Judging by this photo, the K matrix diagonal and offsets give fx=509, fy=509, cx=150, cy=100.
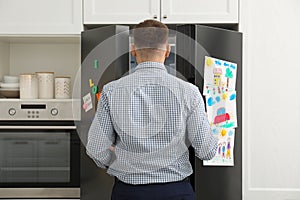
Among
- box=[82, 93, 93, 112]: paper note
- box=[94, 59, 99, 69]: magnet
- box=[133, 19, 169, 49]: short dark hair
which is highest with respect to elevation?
box=[133, 19, 169, 49]: short dark hair

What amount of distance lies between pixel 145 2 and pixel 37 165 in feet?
3.76

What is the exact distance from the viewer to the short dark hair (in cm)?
180

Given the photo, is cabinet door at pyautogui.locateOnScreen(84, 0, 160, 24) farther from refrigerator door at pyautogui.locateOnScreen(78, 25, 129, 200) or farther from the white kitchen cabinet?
the white kitchen cabinet

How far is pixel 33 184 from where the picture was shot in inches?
118

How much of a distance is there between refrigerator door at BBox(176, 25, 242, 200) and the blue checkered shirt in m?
0.81

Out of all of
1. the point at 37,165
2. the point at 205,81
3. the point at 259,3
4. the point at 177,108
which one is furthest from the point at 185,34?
the point at 37,165

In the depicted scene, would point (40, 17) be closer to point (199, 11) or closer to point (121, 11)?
point (121, 11)

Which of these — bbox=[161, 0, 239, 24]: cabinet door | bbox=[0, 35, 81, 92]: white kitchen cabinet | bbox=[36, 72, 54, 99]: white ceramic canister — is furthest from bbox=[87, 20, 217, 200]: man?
bbox=[0, 35, 81, 92]: white kitchen cabinet

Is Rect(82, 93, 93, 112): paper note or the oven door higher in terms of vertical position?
Rect(82, 93, 93, 112): paper note

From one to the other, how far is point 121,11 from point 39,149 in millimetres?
938

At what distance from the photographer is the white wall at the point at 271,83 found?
9.59ft

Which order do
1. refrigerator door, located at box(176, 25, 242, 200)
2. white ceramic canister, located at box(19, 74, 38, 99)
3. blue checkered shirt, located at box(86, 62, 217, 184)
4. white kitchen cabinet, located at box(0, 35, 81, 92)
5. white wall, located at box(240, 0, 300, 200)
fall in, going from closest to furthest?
blue checkered shirt, located at box(86, 62, 217, 184)
refrigerator door, located at box(176, 25, 242, 200)
white wall, located at box(240, 0, 300, 200)
white ceramic canister, located at box(19, 74, 38, 99)
white kitchen cabinet, located at box(0, 35, 81, 92)

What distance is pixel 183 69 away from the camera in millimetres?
2625

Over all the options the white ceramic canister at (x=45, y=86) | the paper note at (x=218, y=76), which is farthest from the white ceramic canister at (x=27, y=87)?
the paper note at (x=218, y=76)
